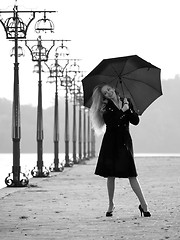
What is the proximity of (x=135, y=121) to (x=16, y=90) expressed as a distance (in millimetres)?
13260

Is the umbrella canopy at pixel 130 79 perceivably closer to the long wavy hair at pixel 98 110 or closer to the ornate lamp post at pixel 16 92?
the long wavy hair at pixel 98 110

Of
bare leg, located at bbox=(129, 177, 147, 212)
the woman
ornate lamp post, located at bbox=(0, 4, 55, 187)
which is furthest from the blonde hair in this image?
ornate lamp post, located at bbox=(0, 4, 55, 187)

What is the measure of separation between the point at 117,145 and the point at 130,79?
1220 mm

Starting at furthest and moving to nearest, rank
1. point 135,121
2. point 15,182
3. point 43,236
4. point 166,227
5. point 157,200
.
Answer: point 15,182 < point 157,200 < point 135,121 < point 166,227 < point 43,236

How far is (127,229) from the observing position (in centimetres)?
1206

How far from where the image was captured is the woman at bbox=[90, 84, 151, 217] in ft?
45.0

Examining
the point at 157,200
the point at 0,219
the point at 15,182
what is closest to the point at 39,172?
the point at 15,182

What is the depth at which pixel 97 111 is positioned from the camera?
1391cm

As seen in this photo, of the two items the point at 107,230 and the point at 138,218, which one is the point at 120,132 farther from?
the point at 107,230

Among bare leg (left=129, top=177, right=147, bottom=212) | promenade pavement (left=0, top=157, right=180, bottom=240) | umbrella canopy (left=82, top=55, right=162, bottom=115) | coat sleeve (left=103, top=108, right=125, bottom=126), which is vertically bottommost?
promenade pavement (left=0, top=157, right=180, bottom=240)

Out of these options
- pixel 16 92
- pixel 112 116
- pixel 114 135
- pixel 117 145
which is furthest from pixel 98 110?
pixel 16 92

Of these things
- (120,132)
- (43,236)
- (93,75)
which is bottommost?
(43,236)

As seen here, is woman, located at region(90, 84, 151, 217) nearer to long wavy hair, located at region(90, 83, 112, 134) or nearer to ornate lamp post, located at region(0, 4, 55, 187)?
long wavy hair, located at region(90, 83, 112, 134)

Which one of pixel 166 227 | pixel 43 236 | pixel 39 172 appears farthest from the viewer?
pixel 39 172
